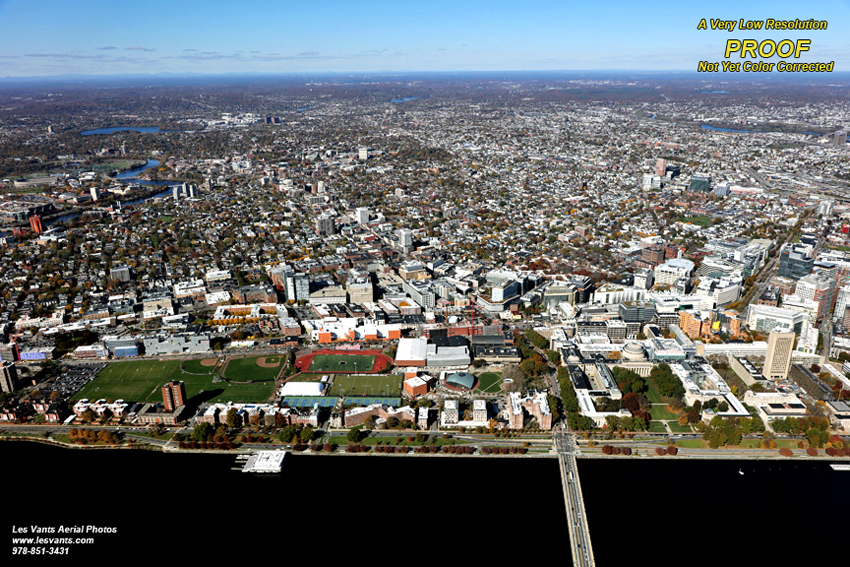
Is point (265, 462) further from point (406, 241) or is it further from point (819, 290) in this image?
point (819, 290)

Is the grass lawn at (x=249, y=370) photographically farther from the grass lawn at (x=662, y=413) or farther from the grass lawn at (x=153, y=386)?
the grass lawn at (x=662, y=413)

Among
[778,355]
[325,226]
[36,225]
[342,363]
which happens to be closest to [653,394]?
[778,355]

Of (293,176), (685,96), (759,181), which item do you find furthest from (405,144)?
(685,96)

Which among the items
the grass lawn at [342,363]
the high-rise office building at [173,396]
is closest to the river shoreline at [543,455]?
the high-rise office building at [173,396]

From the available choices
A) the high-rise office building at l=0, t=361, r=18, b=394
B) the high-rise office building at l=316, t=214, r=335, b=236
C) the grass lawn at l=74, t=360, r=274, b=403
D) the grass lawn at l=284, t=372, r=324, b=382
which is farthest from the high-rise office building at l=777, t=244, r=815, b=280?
the high-rise office building at l=0, t=361, r=18, b=394

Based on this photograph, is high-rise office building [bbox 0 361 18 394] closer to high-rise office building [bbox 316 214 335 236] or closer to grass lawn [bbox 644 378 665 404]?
high-rise office building [bbox 316 214 335 236]
